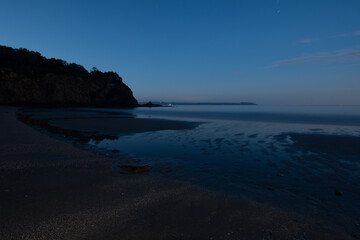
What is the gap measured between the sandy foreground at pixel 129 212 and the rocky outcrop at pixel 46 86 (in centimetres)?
8293

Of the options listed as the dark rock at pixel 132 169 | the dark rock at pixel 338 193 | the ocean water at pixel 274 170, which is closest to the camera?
the ocean water at pixel 274 170

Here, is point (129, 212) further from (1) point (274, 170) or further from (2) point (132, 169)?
(1) point (274, 170)

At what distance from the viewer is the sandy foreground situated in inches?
146

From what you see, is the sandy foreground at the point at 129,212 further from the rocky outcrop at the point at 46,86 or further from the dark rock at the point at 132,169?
the rocky outcrop at the point at 46,86

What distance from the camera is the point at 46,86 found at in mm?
81062

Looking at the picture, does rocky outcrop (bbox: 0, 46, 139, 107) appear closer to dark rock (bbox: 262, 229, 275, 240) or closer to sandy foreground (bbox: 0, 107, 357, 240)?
sandy foreground (bbox: 0, 107, 357, 240)

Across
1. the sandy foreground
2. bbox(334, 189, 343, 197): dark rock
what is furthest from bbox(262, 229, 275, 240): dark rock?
bbox(334, 189, 343, 197): dark rock

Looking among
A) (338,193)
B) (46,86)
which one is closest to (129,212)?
(338,193)

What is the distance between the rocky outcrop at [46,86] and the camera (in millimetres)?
71375

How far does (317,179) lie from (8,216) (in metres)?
9.68

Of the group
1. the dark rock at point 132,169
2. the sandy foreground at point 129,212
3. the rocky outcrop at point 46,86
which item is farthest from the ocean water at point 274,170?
the rocky outcrop at point 46,86

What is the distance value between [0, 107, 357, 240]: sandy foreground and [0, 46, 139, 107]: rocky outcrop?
82926mm

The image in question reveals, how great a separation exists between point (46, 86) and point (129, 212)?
97135 mm

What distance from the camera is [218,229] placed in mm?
3910
